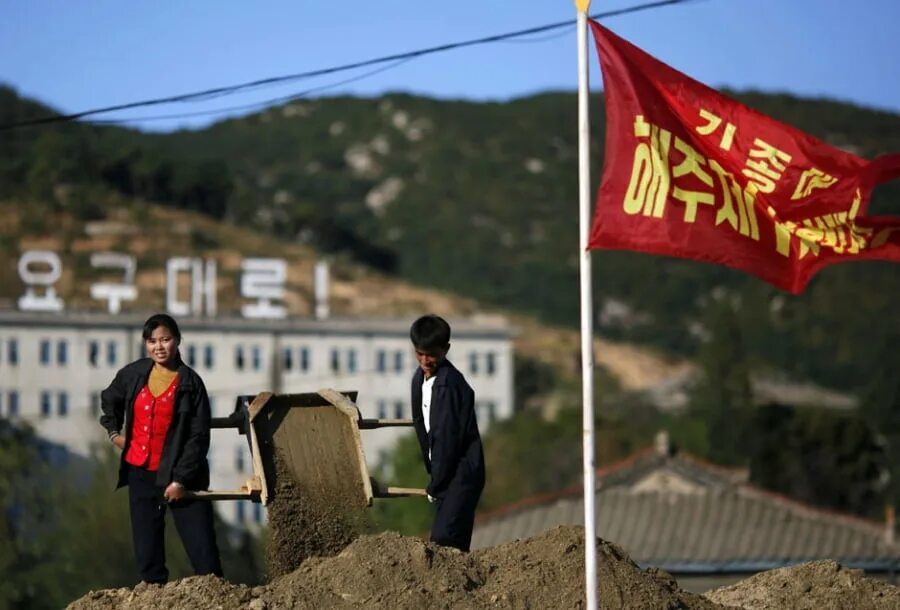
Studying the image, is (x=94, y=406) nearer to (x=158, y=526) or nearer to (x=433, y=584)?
(x=158, y=526)

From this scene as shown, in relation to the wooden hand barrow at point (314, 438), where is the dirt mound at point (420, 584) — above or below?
below

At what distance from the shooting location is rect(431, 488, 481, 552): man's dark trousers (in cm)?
1291

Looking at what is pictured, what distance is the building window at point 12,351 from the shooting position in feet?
427

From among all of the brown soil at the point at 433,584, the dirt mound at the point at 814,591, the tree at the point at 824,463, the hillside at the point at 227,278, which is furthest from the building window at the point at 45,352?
the brown soil at the point at 433,584

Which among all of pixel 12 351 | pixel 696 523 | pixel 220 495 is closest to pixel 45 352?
pixel 12 351

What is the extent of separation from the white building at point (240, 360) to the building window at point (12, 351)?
65 mm

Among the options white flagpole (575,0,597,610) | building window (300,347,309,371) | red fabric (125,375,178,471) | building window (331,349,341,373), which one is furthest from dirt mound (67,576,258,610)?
building window (331,349,341,373)

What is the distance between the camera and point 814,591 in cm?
1371

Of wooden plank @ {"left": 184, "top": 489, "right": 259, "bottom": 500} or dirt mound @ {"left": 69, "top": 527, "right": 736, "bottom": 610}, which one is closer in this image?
dirt mound @ {"left": 69, "top": 527, "right": 736, "bottom": 610}

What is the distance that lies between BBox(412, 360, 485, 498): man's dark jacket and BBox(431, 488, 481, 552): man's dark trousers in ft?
0.13

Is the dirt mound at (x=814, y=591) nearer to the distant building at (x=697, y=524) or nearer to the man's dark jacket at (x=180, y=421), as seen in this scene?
the man's dark jacket at (x=180, y=421)

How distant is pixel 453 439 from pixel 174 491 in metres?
1.80

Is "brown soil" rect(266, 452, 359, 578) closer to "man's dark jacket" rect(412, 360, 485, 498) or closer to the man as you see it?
the man

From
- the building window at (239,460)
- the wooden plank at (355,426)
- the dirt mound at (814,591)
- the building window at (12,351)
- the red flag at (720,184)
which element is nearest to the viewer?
the red flag at (720,184)
